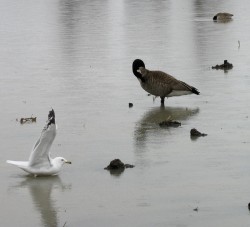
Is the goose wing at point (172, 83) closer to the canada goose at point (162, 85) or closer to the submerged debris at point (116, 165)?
the canada goose at point (162, 85)

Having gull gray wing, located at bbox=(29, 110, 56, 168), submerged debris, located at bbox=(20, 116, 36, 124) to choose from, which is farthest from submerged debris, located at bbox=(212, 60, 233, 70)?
gull gray wing, located at bbox=(29, 110, 56, 168)

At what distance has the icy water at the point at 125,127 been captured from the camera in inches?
380

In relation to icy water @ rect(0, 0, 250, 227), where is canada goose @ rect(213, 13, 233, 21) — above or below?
above

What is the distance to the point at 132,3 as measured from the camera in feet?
137

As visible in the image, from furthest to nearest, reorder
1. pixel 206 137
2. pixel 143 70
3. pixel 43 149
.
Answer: pixel 143 70
pixel 206 137
pixel 43 149

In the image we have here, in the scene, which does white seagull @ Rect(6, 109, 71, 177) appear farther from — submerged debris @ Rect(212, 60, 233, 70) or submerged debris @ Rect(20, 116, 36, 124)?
submerged debris @ Rect(212, 60, 233, 70)

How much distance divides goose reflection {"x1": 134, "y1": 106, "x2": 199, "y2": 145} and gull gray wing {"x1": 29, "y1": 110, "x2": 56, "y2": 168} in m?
2.27

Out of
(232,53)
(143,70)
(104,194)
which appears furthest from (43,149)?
(232,53)

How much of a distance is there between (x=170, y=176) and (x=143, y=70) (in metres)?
5.28

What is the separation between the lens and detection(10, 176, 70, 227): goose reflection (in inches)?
368

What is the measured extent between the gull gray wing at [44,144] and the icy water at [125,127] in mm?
265

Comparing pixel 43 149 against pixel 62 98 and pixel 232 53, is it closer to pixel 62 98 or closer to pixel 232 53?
pixel 62 98

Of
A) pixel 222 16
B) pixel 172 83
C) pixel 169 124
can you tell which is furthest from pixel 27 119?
pixel 222 16

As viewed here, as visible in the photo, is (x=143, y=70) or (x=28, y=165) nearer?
(x=28, y=165)
